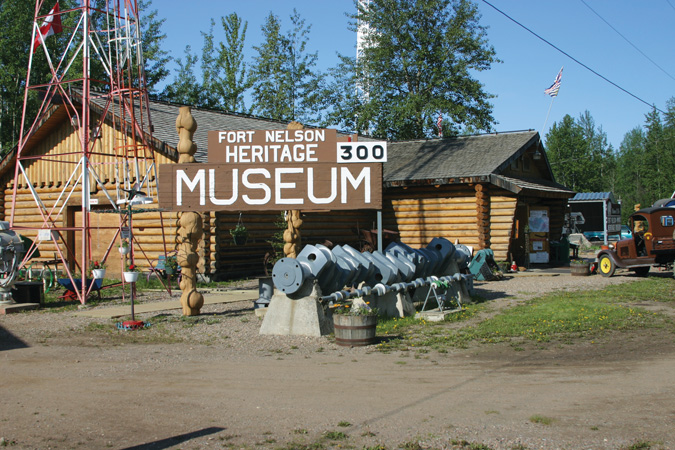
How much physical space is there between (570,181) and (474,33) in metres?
32.1

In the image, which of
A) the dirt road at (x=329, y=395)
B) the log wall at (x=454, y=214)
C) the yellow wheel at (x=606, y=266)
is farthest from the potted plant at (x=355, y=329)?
the log wall at (x=454, y=214)

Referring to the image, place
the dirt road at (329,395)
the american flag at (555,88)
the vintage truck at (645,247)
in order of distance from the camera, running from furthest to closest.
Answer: the american flag at (555,88)
the vintage truck at (645,247)
the dirt road at (329,395)

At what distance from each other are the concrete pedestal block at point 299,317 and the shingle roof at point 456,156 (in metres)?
13.3

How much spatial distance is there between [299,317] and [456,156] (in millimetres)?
16296

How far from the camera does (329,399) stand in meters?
6.98

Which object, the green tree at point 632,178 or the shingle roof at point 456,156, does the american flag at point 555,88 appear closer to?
the shingle roof at point 456,156

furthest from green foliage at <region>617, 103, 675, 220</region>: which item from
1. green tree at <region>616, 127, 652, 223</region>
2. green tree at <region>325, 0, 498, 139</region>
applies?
green tree at <region>325, 0, 498, 139</region>

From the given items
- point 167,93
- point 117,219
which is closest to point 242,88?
point 167,93

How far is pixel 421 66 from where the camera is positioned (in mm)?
39562

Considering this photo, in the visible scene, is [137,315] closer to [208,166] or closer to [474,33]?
[208,166]

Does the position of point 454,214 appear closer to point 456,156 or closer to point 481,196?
point 481,196

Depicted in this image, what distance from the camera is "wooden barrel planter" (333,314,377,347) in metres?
9.92

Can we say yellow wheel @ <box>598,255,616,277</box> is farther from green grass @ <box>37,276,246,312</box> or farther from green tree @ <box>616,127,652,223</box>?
green tree @ <box>616,127,652,223</box>

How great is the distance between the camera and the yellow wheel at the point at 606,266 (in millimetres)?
20859
